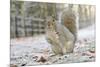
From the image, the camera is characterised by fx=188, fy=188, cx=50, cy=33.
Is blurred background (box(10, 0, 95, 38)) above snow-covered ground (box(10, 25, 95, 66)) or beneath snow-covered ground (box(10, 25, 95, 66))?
above

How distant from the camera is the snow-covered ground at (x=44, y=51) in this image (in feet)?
6.57

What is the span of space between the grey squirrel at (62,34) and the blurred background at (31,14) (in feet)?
0.22

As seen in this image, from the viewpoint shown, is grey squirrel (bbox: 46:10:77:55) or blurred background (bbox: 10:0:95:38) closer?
blurred background (bbox: 10:0:95:38)

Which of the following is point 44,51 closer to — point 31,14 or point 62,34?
point 62,34

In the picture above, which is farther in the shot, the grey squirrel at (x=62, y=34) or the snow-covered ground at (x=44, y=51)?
the grey squirrel at (x=62, y=34)

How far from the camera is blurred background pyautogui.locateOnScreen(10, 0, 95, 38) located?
6.54ft

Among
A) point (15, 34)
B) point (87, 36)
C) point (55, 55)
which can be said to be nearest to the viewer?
point (15, 34)

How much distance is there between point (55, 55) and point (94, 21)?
0.66 meters

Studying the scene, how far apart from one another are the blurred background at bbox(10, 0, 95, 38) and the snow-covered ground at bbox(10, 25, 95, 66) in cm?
8

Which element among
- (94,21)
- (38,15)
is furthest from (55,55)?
(94,21)

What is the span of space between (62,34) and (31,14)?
428 mm

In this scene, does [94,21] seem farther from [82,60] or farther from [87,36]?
[82,60]

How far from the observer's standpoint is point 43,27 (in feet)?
A: 6.88

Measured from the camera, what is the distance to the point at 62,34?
2.18 metres
